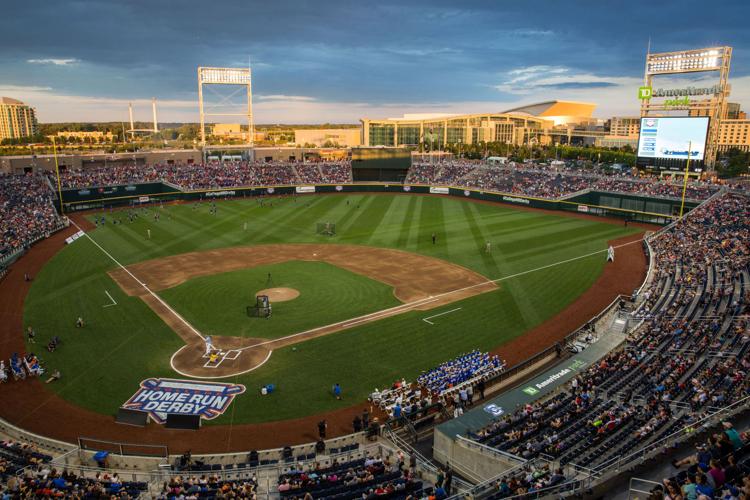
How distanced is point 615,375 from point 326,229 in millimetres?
39597

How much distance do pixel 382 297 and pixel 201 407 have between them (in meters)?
16.2

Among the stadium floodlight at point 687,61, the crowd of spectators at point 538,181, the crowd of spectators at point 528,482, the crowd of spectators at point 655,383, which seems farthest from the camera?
the crowd of spectators at point 538,181

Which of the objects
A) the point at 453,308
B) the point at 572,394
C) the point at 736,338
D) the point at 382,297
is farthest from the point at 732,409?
the point at 382,297

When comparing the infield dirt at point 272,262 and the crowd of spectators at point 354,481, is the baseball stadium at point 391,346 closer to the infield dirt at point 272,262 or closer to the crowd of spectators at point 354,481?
the crowd of spectators at point 354,481

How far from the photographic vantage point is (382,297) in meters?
36.2

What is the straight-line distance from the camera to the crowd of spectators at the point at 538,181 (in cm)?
6231

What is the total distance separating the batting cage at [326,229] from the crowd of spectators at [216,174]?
30223 mm

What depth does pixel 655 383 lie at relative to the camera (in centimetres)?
2075

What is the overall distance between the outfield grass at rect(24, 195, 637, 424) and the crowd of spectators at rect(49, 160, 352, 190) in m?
14.5

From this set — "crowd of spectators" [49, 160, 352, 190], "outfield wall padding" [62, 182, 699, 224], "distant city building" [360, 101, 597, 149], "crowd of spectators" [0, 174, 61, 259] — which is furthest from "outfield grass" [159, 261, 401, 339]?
"distant city building" [360, 101, 597, 149]

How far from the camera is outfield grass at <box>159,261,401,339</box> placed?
102 ft

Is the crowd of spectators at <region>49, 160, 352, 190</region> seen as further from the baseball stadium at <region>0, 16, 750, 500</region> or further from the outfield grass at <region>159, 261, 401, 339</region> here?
the outfield grass at <region>159, 261, 401, 339</region>

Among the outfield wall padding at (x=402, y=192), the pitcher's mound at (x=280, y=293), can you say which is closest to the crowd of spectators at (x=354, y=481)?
the pitcher's mound at (x=280, y=293)

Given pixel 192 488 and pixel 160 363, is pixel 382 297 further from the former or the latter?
pixel 192 488
